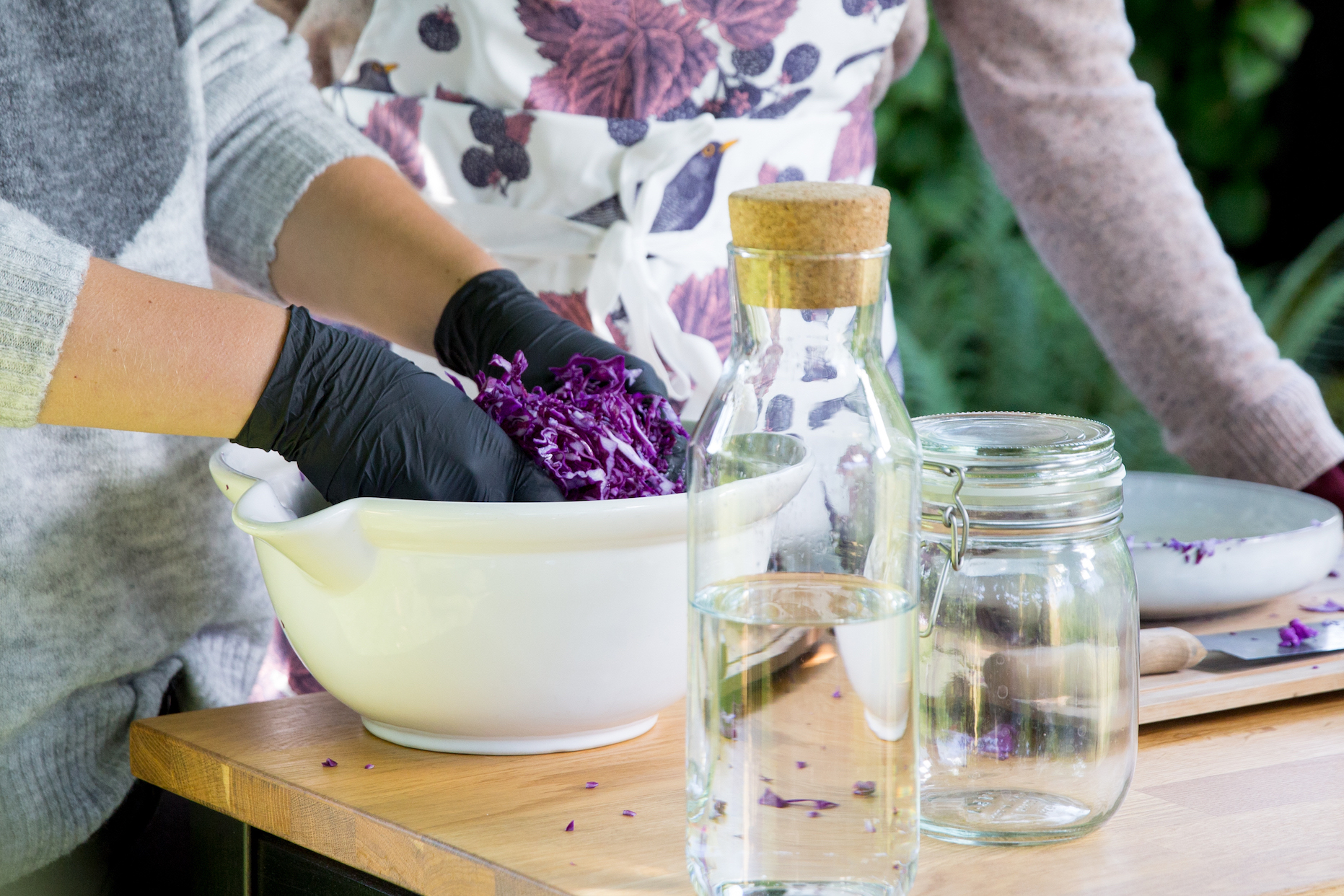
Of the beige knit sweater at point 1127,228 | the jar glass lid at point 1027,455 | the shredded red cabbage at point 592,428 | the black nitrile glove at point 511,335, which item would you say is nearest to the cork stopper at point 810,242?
the jar glass lid at point 1027,455

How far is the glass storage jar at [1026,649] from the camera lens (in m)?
0.56

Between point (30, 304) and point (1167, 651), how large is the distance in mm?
650

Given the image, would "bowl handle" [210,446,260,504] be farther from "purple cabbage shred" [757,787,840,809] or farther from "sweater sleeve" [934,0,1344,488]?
"sweater sleeve" [934,0,1344,488]

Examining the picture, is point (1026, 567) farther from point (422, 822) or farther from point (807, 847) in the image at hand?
point (422, 822)

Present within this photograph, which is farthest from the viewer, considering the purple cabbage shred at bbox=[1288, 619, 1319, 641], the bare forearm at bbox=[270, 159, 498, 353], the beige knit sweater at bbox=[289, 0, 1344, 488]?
the beige knit sweater at bbox=[289, 0, 1344, 488]

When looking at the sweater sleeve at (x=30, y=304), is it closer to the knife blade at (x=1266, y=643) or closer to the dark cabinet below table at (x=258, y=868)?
the dark cabinet below table at (x=258, y=868)

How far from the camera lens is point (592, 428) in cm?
73

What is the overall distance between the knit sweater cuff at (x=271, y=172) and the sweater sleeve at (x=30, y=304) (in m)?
0.33

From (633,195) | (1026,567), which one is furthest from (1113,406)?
(1026,567)

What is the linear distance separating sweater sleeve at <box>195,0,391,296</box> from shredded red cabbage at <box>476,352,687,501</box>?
32 cm

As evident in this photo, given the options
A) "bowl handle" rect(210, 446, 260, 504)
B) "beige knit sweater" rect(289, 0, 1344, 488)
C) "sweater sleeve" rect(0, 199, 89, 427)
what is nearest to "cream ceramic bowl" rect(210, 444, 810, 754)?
"bowl handle" rect(210, 446, 260, 504)

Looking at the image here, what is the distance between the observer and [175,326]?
725mm

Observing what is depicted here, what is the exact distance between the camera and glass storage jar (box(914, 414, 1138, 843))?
0.56 metres

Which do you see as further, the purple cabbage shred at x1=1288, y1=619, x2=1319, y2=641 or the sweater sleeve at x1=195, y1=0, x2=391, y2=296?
the sweater sleeve at x1=195, y1=0, x2=391, y2=296
